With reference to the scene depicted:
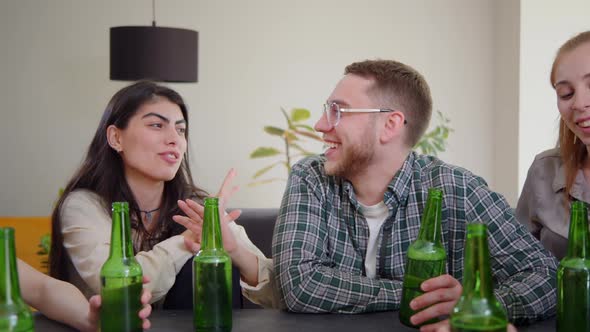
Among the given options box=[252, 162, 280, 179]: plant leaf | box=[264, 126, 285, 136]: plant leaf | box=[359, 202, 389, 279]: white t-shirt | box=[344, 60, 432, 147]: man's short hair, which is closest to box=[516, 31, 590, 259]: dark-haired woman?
box=[344, 60, 432, 147]: man's short hair

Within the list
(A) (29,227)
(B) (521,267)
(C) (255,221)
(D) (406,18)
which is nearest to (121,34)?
(A) (29,227)

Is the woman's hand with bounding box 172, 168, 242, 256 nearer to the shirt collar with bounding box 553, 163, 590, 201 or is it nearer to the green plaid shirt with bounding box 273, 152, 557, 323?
the green plaid shirt with bounding box 273, 152, 557, 323

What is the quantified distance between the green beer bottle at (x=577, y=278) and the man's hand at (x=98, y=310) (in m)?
0.66

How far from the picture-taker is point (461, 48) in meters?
4.13

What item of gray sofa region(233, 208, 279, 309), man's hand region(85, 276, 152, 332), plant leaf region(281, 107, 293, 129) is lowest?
gray sofa region(233, 208, 279, 309)

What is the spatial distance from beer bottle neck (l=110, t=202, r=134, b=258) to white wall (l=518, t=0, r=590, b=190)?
309 cm

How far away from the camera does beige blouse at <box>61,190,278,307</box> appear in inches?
60.0

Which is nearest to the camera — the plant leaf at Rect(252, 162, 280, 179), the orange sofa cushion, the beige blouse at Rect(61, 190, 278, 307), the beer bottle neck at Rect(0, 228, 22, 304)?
the beer bottle neck at Rect(0, 228, 22, 304)

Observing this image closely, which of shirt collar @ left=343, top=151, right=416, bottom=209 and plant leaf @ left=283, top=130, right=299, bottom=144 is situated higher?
plant leaf @ left=283, top=130, right=299, bottom=144

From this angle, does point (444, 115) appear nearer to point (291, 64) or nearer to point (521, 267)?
point (291, 64)

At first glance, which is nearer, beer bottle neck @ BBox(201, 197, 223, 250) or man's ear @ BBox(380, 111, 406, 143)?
beer bottle neck @ BBox(201, 197, 223, 250)

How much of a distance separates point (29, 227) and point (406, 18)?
263 centimetres

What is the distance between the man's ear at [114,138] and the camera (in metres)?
1.84

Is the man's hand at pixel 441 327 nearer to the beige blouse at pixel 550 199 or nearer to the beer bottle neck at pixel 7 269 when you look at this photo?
the beer bottle neck at pixel 7 269
